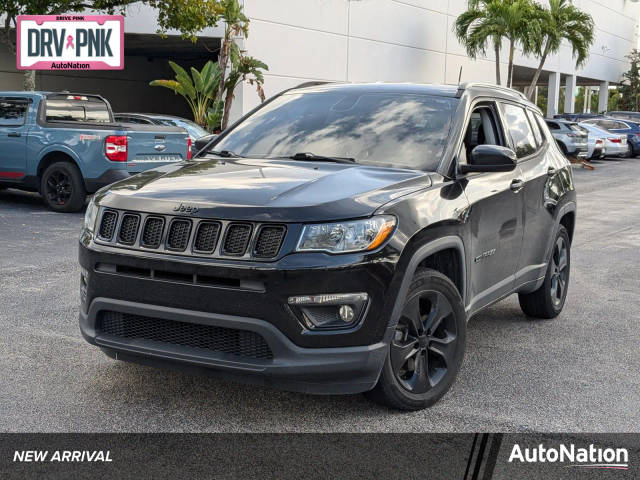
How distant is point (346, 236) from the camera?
3.94 meters

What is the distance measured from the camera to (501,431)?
4.19 meters

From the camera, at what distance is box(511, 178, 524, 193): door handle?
5514mm

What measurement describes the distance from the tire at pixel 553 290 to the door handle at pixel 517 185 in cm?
94

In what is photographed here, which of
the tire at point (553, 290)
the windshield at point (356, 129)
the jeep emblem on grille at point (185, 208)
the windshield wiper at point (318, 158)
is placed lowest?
the tire at point (553, 290)

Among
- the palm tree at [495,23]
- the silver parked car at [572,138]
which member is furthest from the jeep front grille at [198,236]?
the palm tree at [495,23]

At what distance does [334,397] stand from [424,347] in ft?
1.87

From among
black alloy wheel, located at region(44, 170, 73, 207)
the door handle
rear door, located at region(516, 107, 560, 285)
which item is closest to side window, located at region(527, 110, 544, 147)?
rear door, located at region(516, 107, 560, 285)

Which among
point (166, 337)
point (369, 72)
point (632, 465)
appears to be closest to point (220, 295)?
point (166, 337)

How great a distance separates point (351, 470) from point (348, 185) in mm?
1415

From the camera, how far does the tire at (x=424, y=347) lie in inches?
167

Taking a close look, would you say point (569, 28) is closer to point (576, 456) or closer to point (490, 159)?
point (490, 159)

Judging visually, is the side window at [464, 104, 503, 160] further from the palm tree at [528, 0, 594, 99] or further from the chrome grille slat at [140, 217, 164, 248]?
the palm tree at [528, 0, 594, 99]

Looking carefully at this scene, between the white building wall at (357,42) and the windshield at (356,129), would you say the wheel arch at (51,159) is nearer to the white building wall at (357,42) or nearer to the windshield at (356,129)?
the windshield at (356,129)

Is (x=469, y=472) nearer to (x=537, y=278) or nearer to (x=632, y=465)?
(x=632, y=465)
